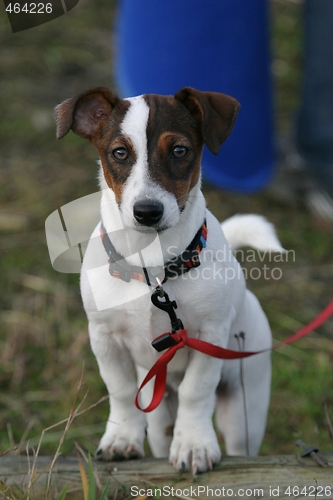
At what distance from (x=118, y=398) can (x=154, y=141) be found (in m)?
1.12

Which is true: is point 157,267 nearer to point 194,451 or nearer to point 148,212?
point 148,212

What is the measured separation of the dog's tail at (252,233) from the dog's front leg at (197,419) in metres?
0.54

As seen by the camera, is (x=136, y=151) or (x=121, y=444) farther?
(x=121, y=444)

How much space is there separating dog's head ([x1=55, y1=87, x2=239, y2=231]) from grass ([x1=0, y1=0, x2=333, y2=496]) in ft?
2.59

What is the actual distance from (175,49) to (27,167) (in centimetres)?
179

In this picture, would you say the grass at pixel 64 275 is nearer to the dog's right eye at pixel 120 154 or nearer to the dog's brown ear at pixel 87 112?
the dog's right eye at pixel 120 154

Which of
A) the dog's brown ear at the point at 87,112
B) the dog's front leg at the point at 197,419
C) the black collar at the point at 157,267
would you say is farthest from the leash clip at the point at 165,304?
the dog's brown ear at the point at 87,112

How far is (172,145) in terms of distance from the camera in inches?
93.0

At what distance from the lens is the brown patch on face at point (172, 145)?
2.34m

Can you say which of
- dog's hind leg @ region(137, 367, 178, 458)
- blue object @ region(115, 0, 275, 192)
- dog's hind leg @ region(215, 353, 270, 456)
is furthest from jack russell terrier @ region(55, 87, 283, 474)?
blue object @ region(115, 0, 275, 192)

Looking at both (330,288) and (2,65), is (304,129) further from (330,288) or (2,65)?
(2,65)

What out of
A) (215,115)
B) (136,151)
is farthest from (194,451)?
(215,115)

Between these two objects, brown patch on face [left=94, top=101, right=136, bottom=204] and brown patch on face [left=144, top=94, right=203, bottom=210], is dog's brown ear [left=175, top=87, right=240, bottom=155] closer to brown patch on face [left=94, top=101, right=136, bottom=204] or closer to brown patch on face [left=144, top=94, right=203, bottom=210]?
brown patch on face [left=144, top=94, right=203, bottom=210]

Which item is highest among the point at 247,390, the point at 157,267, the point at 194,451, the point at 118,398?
the point at 157,267
